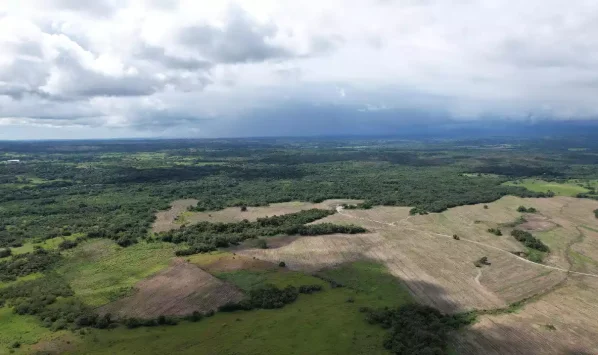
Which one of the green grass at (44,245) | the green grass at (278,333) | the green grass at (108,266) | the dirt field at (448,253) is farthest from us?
the green grass at (44,245)

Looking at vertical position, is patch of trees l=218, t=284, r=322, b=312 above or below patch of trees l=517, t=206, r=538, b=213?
above

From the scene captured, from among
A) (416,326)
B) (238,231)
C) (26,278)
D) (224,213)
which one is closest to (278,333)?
(416,326)

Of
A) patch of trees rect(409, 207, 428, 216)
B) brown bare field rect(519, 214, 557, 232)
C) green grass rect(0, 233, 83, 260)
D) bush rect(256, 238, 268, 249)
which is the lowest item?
brown bare field rect(519, 214, 557, 232)

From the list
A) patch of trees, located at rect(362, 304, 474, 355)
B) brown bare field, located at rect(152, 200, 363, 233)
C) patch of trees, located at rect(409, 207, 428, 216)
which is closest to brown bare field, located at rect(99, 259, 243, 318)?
patch of trees, located at rect(362, 304, 474, 355)

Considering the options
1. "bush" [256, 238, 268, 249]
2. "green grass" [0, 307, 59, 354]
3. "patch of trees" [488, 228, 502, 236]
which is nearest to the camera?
"green grass" [0, 307, 59, 354]

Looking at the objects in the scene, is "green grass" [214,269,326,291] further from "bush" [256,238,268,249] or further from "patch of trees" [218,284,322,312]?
"bush" [256,238,268,249]

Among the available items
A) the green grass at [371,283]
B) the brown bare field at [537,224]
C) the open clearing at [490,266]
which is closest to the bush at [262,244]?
the open clearing at [490,266]

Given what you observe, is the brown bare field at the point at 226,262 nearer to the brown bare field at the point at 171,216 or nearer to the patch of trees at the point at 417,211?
the brown bare field at the point at 171,216
